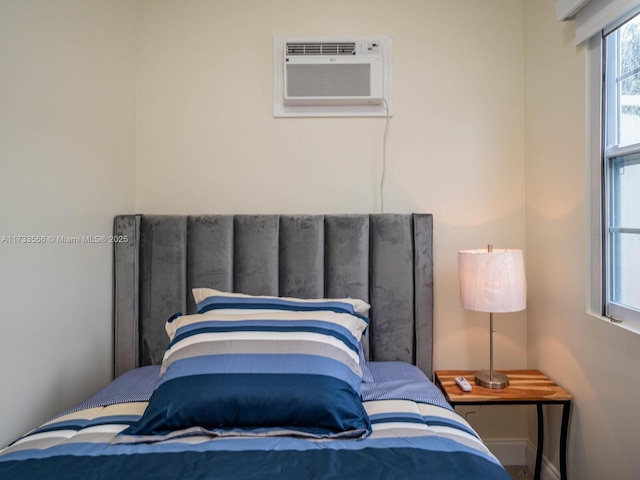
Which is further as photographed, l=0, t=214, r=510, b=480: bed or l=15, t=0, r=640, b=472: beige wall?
l=15, t=0, r=640, b=472: beige wall

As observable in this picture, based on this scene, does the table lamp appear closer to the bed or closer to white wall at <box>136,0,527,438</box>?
the bed

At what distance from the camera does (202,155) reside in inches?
83.1

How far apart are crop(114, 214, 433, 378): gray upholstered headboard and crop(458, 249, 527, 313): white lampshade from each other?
257 mm

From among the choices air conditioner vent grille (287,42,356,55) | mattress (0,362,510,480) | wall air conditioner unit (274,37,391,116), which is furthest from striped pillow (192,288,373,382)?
air conditioner vent grille (287,42,356,55)

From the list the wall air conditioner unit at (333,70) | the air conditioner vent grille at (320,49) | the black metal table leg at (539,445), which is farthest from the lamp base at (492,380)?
the air conditioner vent grille at (320,49)

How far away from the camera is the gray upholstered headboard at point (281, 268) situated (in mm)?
1930

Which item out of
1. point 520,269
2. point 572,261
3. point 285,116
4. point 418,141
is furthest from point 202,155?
point 572,261

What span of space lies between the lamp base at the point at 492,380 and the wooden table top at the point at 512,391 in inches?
Result: 0.7

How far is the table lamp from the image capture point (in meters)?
1.68

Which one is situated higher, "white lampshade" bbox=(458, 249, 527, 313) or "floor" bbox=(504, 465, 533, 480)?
"white lampshade" bbox=(458, 249, 527, 313)

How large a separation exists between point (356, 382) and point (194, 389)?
55 centimetres

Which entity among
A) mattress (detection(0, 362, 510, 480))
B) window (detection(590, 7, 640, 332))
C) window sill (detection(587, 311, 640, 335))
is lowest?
mattress (detection(0, 362, 510, 480))

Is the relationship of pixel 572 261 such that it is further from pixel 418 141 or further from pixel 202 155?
pixel 202 155

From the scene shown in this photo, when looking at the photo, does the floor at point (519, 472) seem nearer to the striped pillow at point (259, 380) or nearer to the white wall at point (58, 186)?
the striped pillow at point (259, 380)
